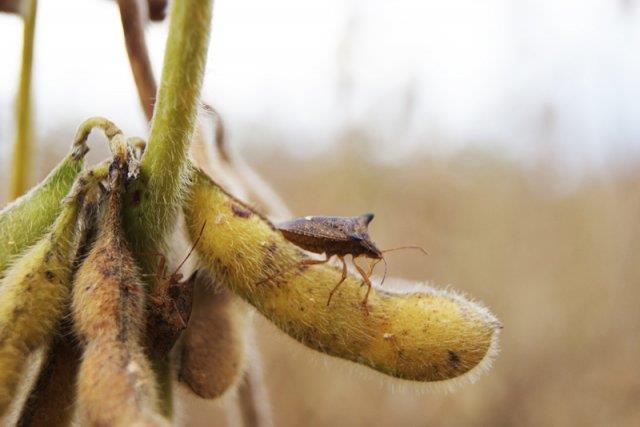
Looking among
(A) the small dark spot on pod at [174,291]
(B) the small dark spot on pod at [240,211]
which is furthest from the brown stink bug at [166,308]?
(B) the small dark spot on pod at [240,211]

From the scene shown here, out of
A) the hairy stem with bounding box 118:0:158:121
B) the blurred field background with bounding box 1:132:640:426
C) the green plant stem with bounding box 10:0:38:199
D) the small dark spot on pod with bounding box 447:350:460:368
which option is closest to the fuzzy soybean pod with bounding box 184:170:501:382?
the small dark spot on pod with bounding box 447:350:460:368

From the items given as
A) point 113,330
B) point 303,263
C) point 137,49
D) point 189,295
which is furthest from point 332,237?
point 137,49

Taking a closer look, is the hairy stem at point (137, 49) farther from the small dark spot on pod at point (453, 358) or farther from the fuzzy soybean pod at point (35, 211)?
the small dark spot on pod at point (453, 358)

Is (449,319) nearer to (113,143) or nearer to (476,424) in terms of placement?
(113,143)

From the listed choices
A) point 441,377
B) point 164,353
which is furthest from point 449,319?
point 164,353

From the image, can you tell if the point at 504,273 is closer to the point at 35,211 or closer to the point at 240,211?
the point at 240,211

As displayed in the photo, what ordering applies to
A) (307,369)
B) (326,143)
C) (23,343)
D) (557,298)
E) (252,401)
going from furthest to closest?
1. (326,143)
2. (557,298)
3. (307,369)
4. (252,401)
5. (23,343)
